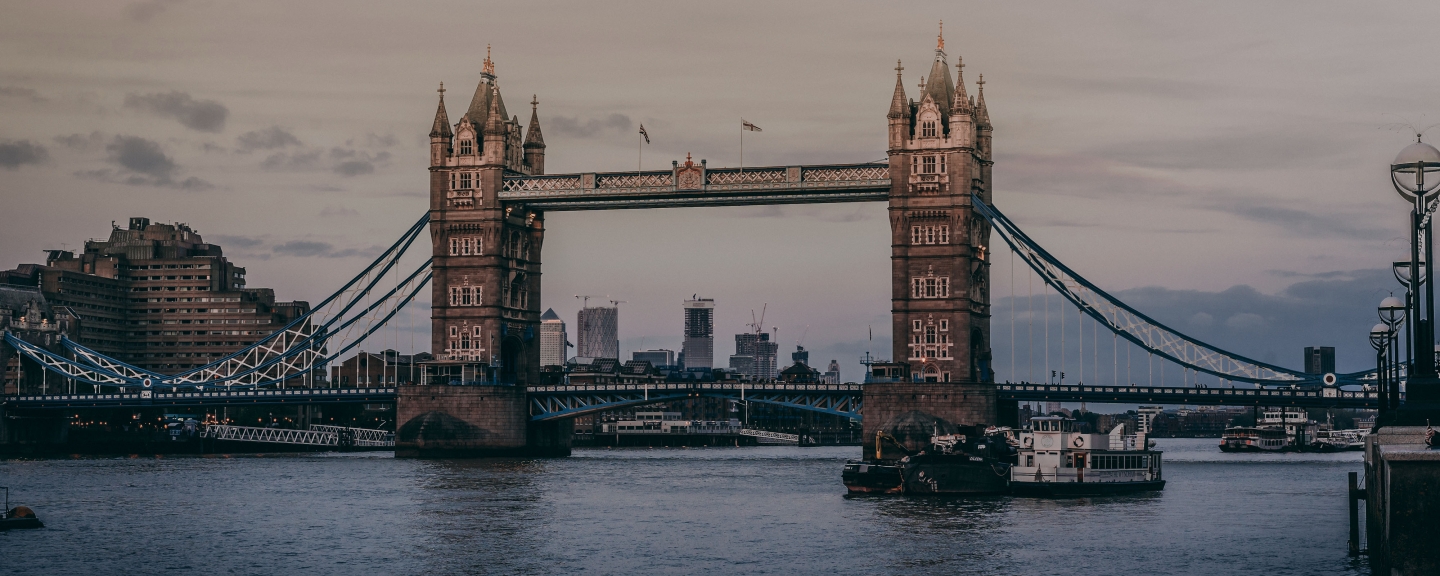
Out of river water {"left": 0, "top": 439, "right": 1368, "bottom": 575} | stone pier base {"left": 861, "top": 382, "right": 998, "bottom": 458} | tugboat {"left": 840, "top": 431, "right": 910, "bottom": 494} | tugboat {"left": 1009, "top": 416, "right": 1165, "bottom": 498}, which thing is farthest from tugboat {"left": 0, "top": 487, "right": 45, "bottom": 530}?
stone pier base {"left": 861, "top": 382, "right": 998, "bottom": 458}

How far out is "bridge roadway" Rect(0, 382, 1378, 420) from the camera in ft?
438

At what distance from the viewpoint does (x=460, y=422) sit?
140 meters

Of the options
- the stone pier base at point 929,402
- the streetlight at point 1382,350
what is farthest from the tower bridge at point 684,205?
the streetlight at point 1382,350

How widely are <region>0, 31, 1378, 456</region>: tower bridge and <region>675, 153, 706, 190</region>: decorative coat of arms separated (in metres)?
0.15

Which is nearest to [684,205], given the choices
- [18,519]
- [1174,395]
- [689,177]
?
[689,177]

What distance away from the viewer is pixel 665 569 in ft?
190

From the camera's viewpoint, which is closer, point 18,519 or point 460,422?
point 18,519

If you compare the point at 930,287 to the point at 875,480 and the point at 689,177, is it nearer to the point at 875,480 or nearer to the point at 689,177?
the point at 689,177

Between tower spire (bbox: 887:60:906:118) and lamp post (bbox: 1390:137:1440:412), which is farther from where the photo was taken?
tower spire (bbox: 887:60:906:118)

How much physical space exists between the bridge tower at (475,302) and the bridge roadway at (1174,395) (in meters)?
39.1

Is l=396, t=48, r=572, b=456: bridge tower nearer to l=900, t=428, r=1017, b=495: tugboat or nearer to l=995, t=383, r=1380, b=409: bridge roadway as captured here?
l=995, t=383, r=1380, b=409: bridge roadway

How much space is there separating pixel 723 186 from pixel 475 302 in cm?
2311

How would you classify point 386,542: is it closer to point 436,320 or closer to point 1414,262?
point 1414,262

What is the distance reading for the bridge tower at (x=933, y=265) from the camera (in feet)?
429
